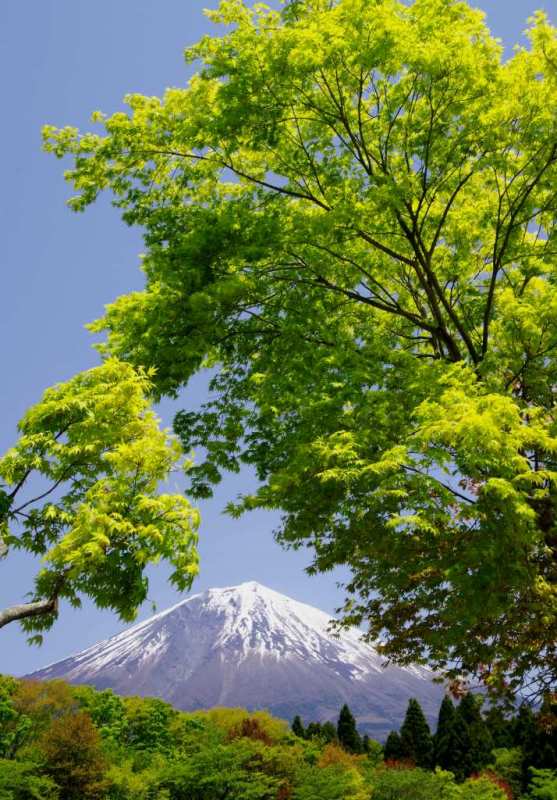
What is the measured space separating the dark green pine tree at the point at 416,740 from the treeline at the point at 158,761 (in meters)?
7.72

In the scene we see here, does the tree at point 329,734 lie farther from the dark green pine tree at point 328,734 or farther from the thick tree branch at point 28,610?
the thick tree branch at point 28,610

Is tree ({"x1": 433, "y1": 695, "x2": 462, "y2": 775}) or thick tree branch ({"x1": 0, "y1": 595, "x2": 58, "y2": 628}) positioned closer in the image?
thick tree branch ({"x1": 0, "y1": 595, "x2": 58, "y2": 628})

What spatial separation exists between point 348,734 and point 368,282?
41.5m

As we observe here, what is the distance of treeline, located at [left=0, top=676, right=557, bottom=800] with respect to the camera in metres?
20.2

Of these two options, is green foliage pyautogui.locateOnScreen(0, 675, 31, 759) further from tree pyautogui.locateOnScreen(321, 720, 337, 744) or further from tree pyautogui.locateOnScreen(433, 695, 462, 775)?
tree pyautogui.locateOnScreen(321, 720, 337, 744)

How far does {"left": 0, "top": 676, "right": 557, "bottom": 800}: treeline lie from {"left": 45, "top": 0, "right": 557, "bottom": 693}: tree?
976cm

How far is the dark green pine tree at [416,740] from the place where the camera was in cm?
4012

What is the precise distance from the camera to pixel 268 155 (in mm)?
12766

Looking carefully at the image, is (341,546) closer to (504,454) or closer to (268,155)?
(504,454)

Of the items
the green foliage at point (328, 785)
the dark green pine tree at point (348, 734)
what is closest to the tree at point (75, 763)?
the green foliage at point (328, 785)

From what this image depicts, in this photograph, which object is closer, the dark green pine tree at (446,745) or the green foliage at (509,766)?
the green foliage at (509,766)

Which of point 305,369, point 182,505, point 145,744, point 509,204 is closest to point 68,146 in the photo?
point 305,369

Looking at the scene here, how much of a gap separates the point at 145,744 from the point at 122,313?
23743mm

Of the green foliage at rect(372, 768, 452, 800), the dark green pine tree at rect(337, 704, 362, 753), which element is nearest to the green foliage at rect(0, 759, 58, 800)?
the green foliage at rect(372, 768, 452, 800)
